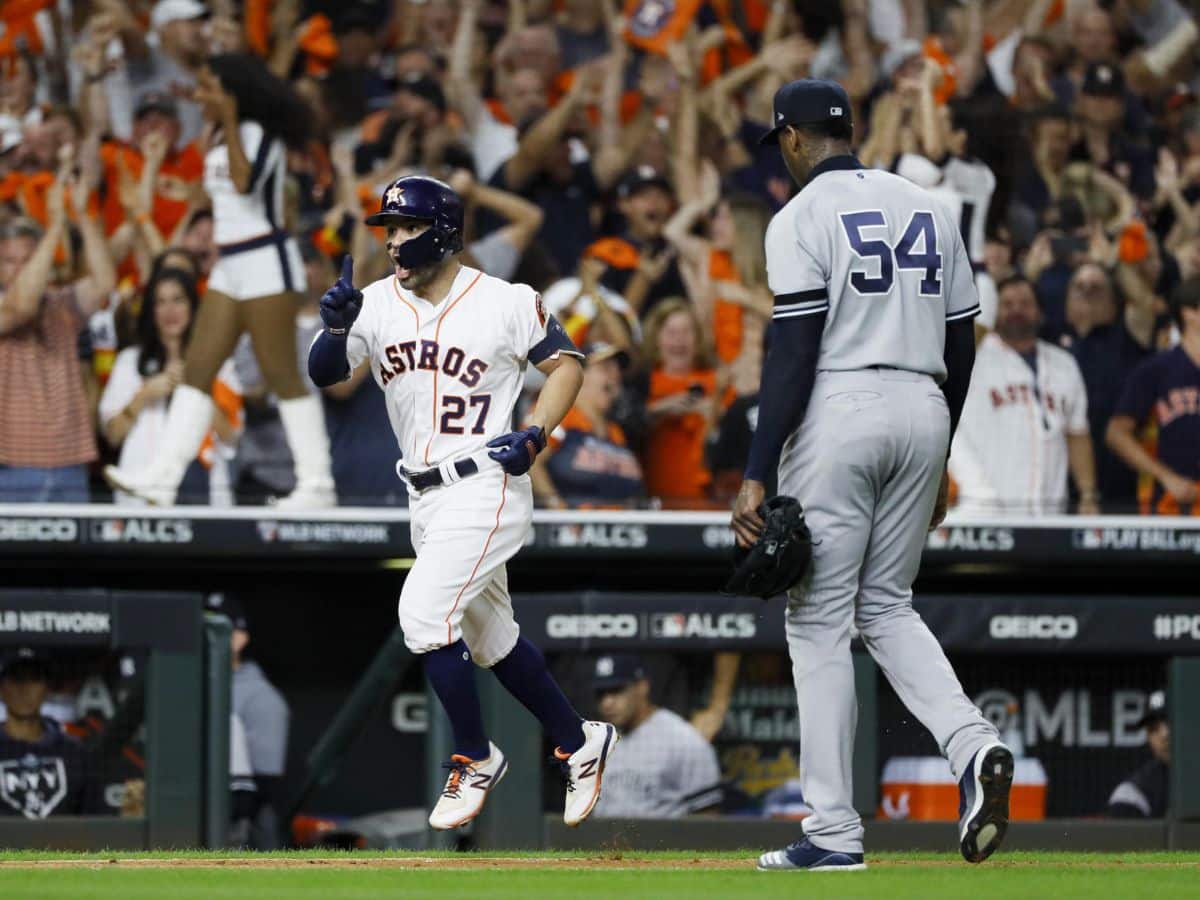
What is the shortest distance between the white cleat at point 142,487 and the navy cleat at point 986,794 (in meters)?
4.84

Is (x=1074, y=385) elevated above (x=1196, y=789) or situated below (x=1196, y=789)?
above

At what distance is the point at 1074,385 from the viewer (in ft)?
30.7

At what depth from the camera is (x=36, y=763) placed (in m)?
7.64

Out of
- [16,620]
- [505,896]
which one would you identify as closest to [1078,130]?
[16,620]

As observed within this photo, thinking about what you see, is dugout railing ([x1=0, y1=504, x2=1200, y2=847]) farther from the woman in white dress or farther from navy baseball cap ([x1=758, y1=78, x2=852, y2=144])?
navy baseball cap ([x1=758, y1=78, x2=852, y2=144])

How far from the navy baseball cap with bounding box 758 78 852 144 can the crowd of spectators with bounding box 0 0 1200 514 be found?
4.03 metres

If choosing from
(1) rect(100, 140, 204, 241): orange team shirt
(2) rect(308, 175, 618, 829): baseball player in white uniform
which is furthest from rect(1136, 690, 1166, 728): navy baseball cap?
(1) rect(100, 140, 204, 241): orange team shirt

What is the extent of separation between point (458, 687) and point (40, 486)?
3876mm

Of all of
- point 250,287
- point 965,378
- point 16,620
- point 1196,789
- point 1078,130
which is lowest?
point 1196,789

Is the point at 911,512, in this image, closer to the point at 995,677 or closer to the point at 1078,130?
the point at 995,677

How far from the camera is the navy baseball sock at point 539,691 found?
18.0 ft

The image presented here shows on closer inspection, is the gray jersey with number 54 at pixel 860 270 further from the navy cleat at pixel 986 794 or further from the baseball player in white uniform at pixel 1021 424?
the baseball player in white uniform at pixel 1021 424

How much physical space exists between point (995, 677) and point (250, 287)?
3.53m

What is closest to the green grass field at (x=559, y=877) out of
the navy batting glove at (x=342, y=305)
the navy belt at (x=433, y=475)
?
the navy belt at (x=433, y=475)
